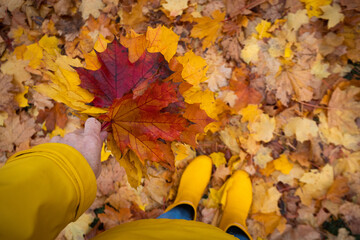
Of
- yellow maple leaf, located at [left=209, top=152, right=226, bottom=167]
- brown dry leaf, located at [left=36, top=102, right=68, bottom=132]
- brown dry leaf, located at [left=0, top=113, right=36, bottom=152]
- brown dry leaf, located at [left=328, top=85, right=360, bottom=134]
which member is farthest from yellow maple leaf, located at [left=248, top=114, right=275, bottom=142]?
brown dry leaf, located at [left=0, top=113, right=36, bottom=152]

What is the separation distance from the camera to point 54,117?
4.81 ft

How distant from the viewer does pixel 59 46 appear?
1.47m

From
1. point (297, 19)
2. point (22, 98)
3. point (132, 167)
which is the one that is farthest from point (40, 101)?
A: point (297, 19)

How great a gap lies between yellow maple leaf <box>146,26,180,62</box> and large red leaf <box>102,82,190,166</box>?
17 centimetres

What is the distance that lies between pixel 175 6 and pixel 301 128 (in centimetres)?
111

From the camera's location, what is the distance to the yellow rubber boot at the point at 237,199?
129cm

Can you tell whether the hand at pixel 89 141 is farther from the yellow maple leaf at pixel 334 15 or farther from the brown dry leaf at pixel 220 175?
the yellow maple leaf at pixel 334 15

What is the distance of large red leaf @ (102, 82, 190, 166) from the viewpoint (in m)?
0.66

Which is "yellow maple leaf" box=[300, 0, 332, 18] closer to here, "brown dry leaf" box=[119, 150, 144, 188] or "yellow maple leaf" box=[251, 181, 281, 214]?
"yellow maple leaf" box=[251, 181, 281, 214]

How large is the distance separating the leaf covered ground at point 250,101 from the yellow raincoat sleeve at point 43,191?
2.04 feet

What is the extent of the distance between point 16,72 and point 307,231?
6.95 feet

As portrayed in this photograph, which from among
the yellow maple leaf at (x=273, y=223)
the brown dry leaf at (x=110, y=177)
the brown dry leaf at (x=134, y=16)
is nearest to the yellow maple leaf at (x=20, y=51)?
the brown dry leaf at (x=134, y=16)

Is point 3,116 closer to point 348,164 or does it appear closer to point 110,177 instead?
point 110,177

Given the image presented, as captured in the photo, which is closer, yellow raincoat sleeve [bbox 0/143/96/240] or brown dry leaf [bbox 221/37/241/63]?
yellow raincoat sleeve [bbox 0/143/96/240]
